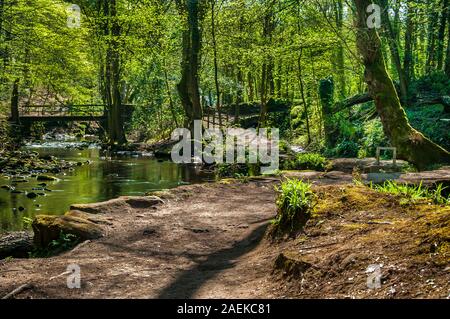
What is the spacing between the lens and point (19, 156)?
22656 millimetres

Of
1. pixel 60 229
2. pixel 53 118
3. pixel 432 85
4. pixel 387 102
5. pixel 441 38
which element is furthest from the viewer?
pixel 53 118

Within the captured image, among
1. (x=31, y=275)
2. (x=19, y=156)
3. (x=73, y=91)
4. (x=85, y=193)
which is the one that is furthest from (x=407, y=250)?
(x=73, y=91)

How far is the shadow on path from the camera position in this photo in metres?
4.91

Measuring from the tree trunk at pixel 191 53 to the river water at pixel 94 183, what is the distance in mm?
3369

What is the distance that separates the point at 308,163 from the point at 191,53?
11.3 metres

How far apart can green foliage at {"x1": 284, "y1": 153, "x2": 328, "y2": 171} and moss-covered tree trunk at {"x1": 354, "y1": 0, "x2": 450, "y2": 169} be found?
3.28m

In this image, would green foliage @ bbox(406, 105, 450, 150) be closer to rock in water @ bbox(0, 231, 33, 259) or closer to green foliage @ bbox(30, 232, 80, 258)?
green foliage @ bbox(30, 232, 80, 258)

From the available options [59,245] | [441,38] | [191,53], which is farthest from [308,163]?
[441,38]

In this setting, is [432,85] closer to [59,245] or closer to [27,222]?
[27,222]

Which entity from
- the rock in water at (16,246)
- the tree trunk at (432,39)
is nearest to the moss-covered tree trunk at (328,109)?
the tree trunk at (432,39)

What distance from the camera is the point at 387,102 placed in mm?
11398

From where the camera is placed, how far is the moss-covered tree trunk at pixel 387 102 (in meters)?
10.9

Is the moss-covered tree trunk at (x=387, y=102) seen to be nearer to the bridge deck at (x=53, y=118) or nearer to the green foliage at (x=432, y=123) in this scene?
the green foliage at (x=432, y=123)

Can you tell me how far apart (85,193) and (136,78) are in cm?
1954
